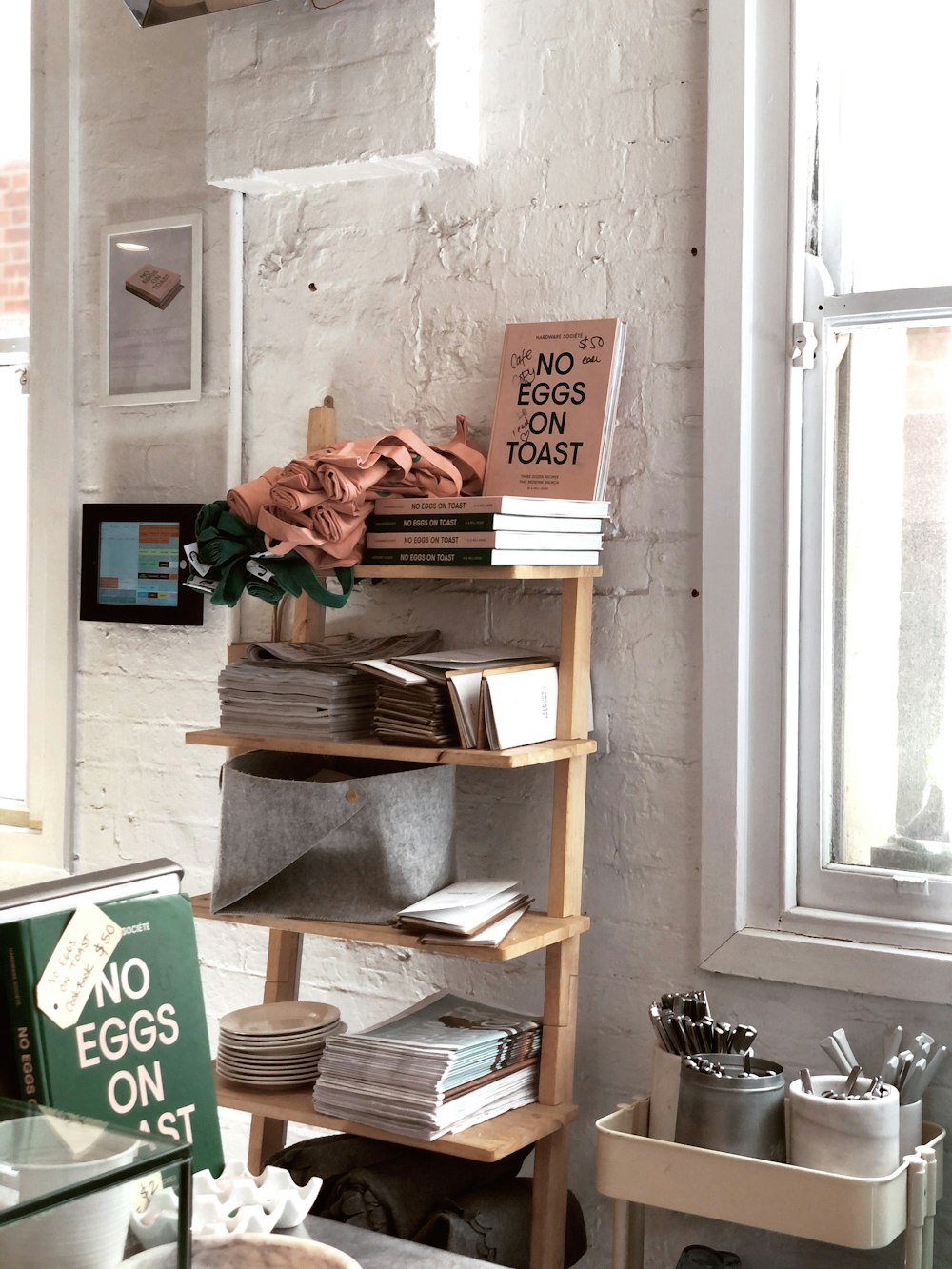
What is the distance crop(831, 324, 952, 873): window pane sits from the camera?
2.02 meters

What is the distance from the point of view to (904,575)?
80.5 inches

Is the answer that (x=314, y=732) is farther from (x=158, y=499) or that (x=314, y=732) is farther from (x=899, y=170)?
(x=899, y=170)

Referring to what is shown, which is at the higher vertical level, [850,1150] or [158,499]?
[158,499]

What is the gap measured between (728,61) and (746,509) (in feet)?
2.26

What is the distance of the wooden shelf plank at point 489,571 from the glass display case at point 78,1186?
1.04 metres

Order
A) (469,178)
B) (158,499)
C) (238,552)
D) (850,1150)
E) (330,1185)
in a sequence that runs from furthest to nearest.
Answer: (158,499), (469,178), (238,552), (330,1185), (850,1150)

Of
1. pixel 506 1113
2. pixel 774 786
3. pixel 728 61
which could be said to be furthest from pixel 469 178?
pixel 506 1113

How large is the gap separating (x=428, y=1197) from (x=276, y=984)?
52 centimetres

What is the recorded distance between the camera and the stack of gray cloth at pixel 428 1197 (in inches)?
74.7

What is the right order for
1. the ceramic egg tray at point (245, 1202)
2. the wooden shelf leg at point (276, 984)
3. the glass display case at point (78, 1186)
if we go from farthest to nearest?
1. the wooden shelf leg at point (276, 984)
2. the ceramic egg tray at point (245, 1202)
3. the glass display case at point (78, 1186)

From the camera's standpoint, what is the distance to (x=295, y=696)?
2.07 metres

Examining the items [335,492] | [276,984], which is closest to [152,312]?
[335,492]

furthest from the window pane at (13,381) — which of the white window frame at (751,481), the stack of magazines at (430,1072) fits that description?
the white window frame at (751,481)

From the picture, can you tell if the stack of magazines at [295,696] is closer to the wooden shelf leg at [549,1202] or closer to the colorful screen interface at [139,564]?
the colorful screen interface at [139,564]
